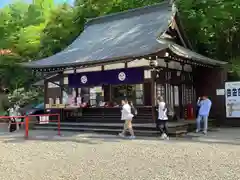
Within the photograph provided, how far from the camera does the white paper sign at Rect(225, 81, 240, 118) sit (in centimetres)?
1580

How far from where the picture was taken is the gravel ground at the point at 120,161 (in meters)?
6.39

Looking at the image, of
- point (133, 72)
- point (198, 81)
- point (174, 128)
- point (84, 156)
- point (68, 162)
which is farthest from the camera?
point (198, 81)

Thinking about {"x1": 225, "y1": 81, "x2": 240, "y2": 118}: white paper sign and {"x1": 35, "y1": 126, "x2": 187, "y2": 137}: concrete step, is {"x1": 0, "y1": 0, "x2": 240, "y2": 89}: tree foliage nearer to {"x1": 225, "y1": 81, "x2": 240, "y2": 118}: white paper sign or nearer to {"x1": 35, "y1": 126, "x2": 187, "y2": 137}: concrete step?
{"x1": 225, "y1": 81, "x2": 240, "y2": 118}: white paper sign

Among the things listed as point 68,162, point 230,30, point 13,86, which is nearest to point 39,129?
point 68,162

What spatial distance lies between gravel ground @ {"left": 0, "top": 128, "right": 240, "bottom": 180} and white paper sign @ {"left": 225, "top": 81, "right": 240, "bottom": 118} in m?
5.34

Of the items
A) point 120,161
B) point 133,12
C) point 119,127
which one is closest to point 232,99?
point 119,127

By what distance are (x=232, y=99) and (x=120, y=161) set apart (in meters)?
9.96

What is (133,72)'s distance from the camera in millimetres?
15305

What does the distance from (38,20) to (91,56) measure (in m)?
14.2

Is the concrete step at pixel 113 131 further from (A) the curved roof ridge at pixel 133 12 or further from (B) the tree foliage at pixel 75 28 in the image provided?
(A) the curved roof ridge at pixel 133 12

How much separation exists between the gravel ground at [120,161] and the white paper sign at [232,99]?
5.34 m

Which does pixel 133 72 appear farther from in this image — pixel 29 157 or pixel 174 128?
pixel 29 157

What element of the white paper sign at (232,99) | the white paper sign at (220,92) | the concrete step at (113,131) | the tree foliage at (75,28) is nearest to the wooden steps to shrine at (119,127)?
the concrete step at (113,131)

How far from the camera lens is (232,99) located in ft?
52.3
